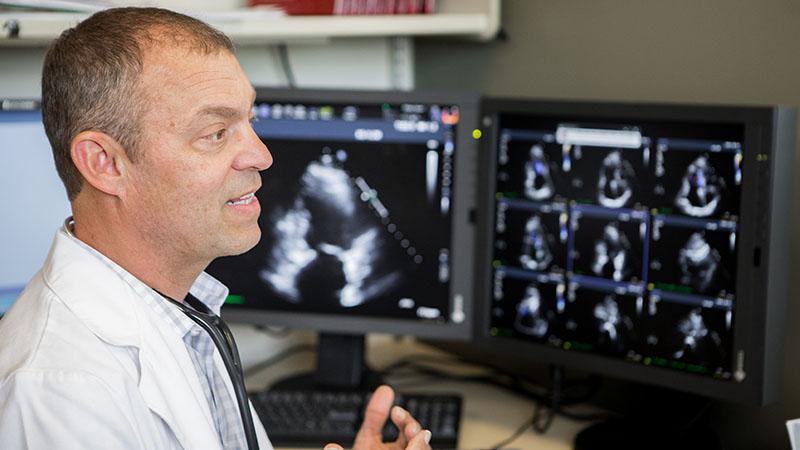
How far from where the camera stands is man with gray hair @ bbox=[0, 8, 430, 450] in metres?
1.06

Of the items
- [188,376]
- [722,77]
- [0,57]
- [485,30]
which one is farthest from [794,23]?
[0,57]

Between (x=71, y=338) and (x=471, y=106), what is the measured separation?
35.1 inches

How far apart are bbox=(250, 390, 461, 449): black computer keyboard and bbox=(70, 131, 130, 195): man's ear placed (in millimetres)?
638

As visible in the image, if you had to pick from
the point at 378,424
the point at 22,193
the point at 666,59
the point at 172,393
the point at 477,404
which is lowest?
the point at 477,404

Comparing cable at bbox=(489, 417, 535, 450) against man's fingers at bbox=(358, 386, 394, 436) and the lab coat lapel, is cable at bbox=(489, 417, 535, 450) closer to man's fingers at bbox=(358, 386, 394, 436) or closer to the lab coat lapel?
man's fingers at bbox=(358, 386, 394, 436)

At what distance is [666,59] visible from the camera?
1.72 m

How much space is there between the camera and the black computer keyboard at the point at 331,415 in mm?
1659

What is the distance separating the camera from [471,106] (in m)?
1.77

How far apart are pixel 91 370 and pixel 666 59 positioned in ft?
3.54

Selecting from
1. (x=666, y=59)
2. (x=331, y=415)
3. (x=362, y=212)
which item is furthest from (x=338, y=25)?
(x=331, y=415)

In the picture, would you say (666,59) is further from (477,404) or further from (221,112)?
(221,112)

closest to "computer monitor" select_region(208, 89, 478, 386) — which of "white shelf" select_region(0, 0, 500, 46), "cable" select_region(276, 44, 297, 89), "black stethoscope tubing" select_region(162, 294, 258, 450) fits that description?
"white shelf" select_region(0, 0, 500, 46)

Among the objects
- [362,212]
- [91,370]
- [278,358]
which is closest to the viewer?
[91,370]

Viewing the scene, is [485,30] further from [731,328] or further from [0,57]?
[0,57]
